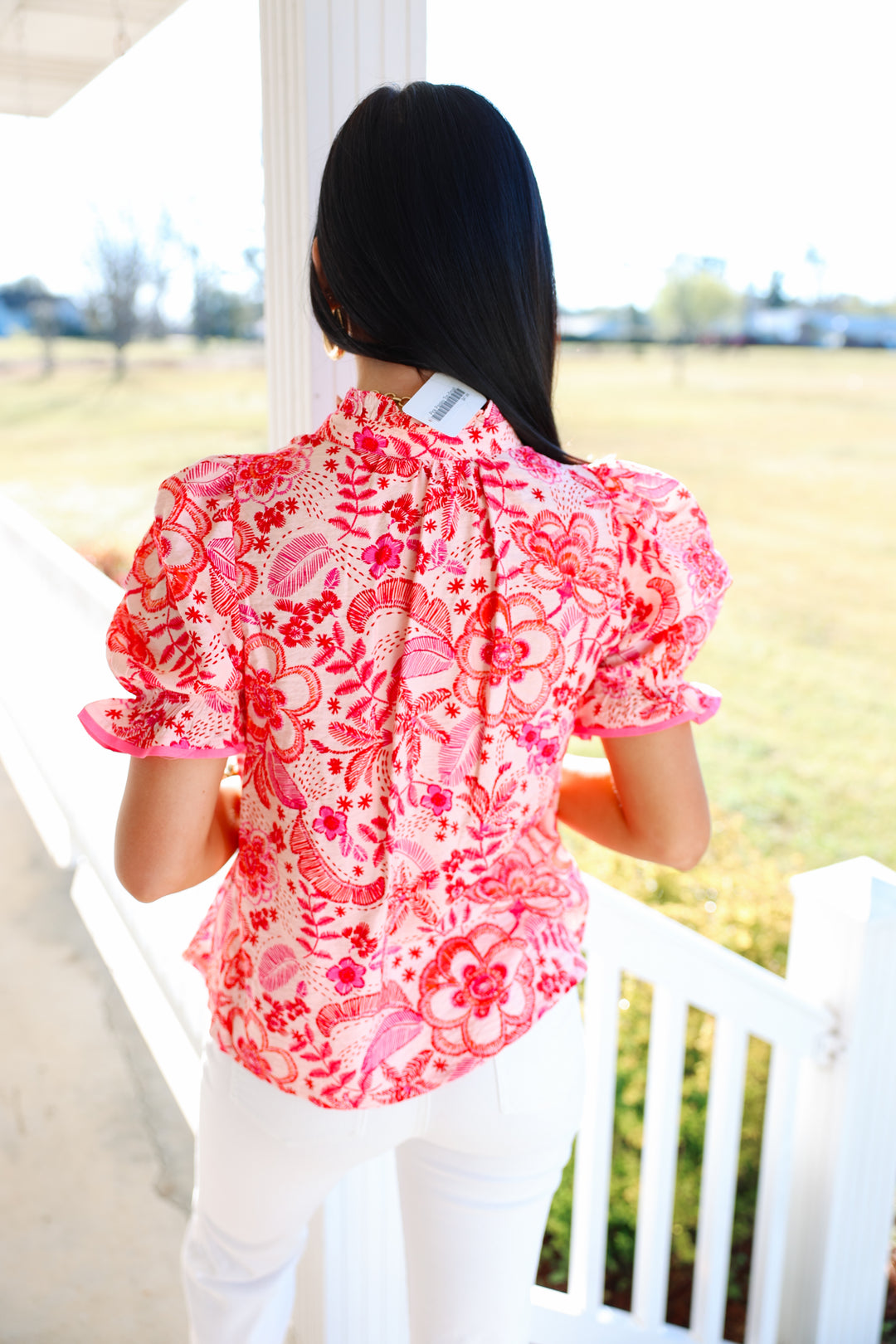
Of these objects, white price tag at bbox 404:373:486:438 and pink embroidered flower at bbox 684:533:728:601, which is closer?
white price tag at bbox 404:373:486:438

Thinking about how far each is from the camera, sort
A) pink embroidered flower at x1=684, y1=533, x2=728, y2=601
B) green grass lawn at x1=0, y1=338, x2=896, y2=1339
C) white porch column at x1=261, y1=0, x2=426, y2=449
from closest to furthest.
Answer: pink embroidered flower at x1=684, y1=533, x2=728, y2=601 < white porch column at x1=261, y1=0, x2=426, y2=449 < green grass lawn at x1=0, y1=338, x2=896, y2=1339

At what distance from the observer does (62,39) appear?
2268mm

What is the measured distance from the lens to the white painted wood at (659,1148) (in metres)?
1.65

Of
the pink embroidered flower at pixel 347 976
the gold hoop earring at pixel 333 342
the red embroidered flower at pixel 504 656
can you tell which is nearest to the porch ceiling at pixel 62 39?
the gold hoop earring at pixel 333 342

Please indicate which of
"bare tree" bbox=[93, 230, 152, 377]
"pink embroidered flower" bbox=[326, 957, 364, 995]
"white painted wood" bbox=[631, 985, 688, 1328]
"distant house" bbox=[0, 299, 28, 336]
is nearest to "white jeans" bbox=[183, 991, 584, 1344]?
"pink embroidered flower" bbox=[326, 957, 364, 995]

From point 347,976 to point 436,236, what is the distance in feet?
1.86

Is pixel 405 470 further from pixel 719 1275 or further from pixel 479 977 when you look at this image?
pixel 719 1275

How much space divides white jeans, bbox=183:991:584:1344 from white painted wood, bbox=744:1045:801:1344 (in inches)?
30.8

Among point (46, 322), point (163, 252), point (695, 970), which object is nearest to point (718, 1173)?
point (695, 970)

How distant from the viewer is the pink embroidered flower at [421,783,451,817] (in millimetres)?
875

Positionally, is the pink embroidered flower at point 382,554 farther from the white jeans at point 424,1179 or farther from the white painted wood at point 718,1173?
the white painted wood at point 718,1173

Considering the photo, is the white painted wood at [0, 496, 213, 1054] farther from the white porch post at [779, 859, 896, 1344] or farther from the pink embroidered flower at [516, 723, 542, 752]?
the pink embroidered flower at [516, 723, 542, 752]

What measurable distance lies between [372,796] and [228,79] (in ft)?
21.6

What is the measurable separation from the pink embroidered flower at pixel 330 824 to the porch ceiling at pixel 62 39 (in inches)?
66.5
